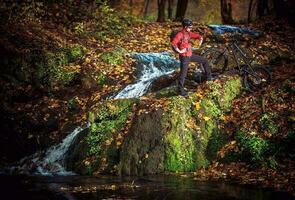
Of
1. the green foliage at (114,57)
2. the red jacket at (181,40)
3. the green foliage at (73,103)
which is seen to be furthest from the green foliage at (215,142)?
the green foliage at (114,57)

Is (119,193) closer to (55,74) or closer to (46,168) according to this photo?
(46,168)

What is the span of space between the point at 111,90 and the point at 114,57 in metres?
2.22

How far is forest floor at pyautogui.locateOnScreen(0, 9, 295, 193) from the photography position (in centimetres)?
1042

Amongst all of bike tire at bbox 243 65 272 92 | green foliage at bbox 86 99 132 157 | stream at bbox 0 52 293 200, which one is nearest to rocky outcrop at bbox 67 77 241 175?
green foliage at bbox 86 99 132 157

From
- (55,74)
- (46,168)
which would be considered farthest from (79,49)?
(46,168)

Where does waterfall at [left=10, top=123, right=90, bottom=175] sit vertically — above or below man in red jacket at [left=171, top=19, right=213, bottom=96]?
below

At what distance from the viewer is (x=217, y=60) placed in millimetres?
15016

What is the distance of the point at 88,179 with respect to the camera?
34.6 ft

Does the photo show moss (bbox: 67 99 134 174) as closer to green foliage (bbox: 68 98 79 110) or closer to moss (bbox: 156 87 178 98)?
moss (bbox: 156 87 178 98)

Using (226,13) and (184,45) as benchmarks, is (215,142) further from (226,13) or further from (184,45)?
(226,13)

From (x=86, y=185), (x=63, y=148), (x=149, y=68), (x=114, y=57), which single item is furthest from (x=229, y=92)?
(x=114, y=57)

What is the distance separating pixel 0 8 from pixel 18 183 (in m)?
10.1

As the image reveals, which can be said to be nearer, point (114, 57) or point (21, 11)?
point (114, 57)

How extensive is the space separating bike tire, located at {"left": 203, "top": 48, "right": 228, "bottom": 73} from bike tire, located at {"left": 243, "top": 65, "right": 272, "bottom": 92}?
1.06 meters
